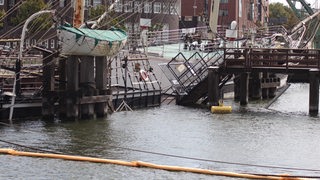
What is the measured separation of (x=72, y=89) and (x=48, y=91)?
4.90ft

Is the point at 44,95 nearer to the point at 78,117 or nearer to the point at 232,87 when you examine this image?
the point at 78,117

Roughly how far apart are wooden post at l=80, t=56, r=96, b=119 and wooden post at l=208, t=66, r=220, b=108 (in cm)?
1204

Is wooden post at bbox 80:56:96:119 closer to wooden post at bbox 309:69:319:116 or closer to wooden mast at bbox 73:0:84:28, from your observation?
wooden mast at bbox 73:0:84:28

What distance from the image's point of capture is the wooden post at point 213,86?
59.2 metres

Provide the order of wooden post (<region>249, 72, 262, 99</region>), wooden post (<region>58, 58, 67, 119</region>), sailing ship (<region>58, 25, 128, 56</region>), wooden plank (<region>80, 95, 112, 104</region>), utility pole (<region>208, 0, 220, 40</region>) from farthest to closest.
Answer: utility pole (<region>208, 0, 220, 40</region>)
wooden post (<region>249, 72, 262, 99</region>)
wooden plank (<region>80, 95, 112, 104</region>)
wooden post (<region>58, 58, 67, 119</region>)
sailing ship (<region>58, 25, 128, 56</region>)

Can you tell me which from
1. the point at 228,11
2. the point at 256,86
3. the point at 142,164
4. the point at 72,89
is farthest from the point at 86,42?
the point at 228,11

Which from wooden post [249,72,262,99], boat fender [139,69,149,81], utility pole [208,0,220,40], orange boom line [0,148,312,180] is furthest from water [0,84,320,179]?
utility pole [208,0,220,40]

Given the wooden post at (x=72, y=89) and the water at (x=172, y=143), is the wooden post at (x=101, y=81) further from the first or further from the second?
the wooden post at (x=72, y=89)

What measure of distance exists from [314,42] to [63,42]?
9268cm

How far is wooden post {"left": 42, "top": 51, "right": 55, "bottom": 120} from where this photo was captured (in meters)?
48.2

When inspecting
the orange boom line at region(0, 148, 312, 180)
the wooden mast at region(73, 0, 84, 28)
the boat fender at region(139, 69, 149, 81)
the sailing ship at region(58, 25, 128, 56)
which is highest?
the wooden mast at region(73, 0, 84, 28)

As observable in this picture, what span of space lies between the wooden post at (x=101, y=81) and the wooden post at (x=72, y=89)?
2502 millimetres

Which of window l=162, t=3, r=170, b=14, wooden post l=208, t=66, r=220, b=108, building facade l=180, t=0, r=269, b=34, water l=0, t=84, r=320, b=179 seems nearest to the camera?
water l=0, t=84, r=320, b=179

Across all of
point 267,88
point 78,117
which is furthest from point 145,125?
point 267,88
